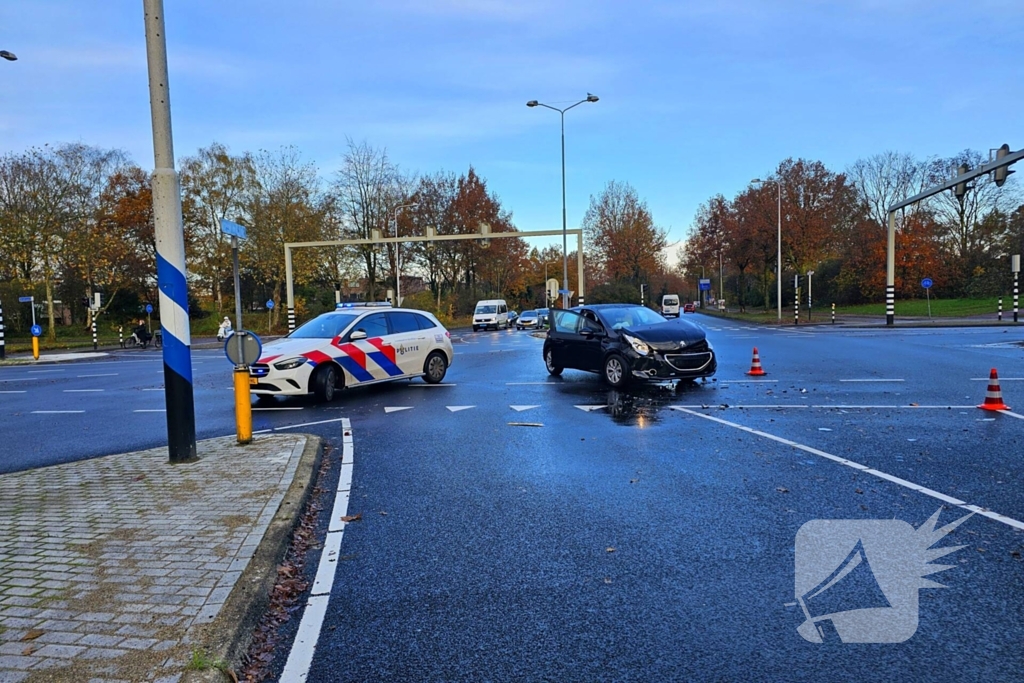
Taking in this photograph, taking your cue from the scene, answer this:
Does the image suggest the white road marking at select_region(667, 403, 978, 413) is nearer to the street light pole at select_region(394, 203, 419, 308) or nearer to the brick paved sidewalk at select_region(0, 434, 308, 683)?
the brick paved sidewalk at select_region(0, 434, 308, 683)

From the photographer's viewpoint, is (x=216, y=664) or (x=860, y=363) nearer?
(x=216, y=664)

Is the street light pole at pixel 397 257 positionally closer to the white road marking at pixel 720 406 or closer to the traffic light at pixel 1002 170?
the traffic light at pixel 1002 170

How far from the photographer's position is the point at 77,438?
375 inches

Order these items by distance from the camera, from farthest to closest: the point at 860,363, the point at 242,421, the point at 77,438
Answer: the point at 860,363 → the point at 77,438 → the point at 242,421

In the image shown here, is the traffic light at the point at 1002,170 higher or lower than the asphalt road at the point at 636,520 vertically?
higher

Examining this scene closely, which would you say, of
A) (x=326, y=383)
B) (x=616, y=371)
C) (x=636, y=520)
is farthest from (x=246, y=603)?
(x=616, y=371)

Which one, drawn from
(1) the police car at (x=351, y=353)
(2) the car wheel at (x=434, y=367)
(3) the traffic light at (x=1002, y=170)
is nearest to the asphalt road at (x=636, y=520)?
(1) the police car at (x=351, y=353)

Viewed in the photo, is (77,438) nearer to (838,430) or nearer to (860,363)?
(838,430)

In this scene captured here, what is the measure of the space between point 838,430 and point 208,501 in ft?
22.5

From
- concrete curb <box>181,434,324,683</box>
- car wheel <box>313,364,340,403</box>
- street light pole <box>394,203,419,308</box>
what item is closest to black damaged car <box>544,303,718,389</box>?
car wheel <box>313,364,340,403</box>

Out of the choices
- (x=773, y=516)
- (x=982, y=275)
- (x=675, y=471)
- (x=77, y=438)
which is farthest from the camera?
(x=982, y=275)

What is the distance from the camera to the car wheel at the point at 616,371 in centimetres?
1297

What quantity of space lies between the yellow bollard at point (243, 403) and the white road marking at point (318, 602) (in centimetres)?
239

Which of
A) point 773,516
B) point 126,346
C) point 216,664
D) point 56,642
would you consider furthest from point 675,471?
point 126,346
